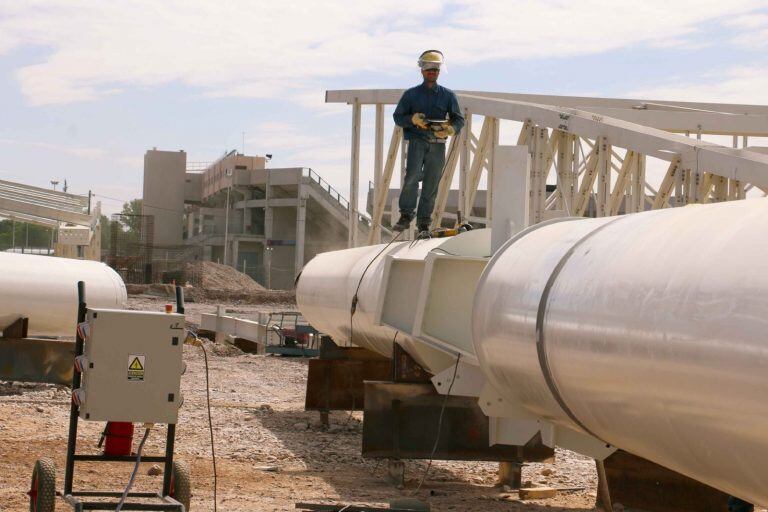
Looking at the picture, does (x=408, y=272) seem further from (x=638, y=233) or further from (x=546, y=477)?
(x=638, y=233)

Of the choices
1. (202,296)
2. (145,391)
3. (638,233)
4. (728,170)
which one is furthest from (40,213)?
(638,233)

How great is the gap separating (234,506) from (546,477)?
330 cm

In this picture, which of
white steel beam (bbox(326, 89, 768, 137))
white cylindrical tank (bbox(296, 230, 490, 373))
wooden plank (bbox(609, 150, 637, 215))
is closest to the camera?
white cylindrical tank (bbox(296, 230, 490, 373))

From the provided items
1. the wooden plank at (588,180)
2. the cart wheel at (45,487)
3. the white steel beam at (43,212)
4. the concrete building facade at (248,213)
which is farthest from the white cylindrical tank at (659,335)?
the concrete building facade at (248,213)

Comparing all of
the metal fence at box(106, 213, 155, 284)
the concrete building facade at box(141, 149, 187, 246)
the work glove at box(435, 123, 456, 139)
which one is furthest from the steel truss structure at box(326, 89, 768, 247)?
the concrete building facade at box(141, 149, 187, 246)

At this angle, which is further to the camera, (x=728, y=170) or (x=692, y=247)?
(x=728, y=170)

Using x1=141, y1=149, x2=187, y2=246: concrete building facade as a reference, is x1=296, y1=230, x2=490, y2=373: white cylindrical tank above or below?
below

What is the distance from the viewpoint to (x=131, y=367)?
7.26 m

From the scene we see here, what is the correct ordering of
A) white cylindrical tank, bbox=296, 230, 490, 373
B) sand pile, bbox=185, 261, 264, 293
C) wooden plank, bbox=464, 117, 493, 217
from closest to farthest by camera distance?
1. white cylindrical tank, bbox=296, 230, 490, 373
2. wooden plank, bbox=464, 117, 493, 217
3. sand pile, bbox=185, 261, 264, 293

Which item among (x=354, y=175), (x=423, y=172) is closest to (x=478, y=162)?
(x=354, y=175)

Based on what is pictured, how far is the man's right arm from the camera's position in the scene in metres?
12.2

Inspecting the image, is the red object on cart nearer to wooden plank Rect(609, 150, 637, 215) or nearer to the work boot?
the work boot

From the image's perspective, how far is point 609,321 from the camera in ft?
16.8

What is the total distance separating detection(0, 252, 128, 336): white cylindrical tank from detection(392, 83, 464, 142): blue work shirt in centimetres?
588
